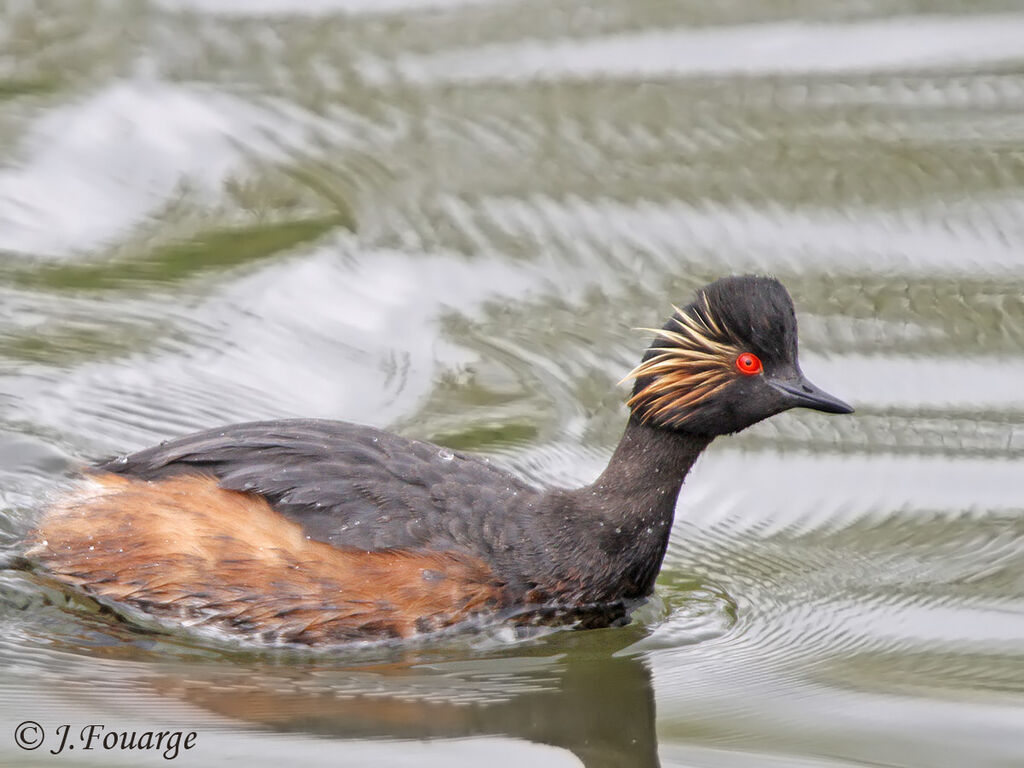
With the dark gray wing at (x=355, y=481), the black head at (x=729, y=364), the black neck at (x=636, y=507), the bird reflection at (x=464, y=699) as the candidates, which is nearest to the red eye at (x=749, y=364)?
the black head at (x=729, y=364)

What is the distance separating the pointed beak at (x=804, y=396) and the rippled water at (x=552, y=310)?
88 centimetres

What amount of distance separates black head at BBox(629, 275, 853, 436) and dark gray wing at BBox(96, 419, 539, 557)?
734 mm

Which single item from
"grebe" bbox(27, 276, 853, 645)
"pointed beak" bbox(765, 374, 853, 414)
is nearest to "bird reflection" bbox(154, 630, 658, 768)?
"grebe" bbox(27, 276, 853, 645)

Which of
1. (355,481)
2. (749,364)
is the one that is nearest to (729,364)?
(749,364)

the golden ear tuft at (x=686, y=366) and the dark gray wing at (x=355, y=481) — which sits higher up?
the golden ear tuft at (x=686, y=366)

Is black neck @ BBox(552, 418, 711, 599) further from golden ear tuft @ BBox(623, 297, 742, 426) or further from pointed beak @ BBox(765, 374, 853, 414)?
pointed beak @ BBox(765, 374, 853, 414)

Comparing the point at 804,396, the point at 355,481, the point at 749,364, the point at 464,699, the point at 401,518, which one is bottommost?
the point at 464,699

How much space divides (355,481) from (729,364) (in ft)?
5.06

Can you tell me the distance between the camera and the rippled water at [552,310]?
239 inches

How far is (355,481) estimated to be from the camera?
6.66m

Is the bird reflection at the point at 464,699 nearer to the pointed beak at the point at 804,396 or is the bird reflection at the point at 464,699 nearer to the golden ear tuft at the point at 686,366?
the golden ear tuft at the point at 686,366

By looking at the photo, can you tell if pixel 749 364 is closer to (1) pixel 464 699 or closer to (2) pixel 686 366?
(2) pixel 686 366

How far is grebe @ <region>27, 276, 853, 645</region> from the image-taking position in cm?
652

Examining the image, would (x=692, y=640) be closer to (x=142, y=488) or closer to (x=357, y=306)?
(x=142, y=488)
